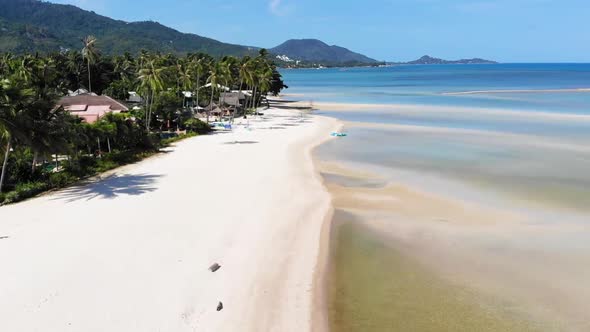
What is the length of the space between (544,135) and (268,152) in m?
24.0

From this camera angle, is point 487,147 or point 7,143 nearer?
point 7,143

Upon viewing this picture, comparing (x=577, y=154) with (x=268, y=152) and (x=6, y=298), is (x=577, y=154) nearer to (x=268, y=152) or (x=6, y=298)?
(x=268, y=152)

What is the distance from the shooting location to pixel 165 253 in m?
14.1

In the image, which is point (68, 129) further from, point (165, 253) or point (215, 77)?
point (215, 77)

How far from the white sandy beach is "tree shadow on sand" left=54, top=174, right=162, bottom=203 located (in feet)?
0.17

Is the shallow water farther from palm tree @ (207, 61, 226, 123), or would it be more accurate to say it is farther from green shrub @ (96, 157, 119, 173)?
palm tree @ (207, 61, 226, 123)

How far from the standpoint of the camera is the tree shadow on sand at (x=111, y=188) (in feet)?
66.5

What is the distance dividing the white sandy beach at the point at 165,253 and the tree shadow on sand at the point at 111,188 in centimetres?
5

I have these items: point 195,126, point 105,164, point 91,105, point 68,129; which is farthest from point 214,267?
point 91,105

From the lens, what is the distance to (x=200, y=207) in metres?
18.9

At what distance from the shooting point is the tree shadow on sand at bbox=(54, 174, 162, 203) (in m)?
20.3

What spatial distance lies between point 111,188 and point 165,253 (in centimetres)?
907

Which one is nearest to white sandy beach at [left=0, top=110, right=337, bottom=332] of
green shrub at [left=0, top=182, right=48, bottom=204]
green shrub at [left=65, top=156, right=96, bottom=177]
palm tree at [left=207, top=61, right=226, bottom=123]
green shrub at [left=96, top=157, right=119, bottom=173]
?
green shrub at [left=0, top=182, right=48, bottom=204]

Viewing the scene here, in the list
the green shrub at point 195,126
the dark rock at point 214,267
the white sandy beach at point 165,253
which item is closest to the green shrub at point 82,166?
the white sandy beach at point 165,253
